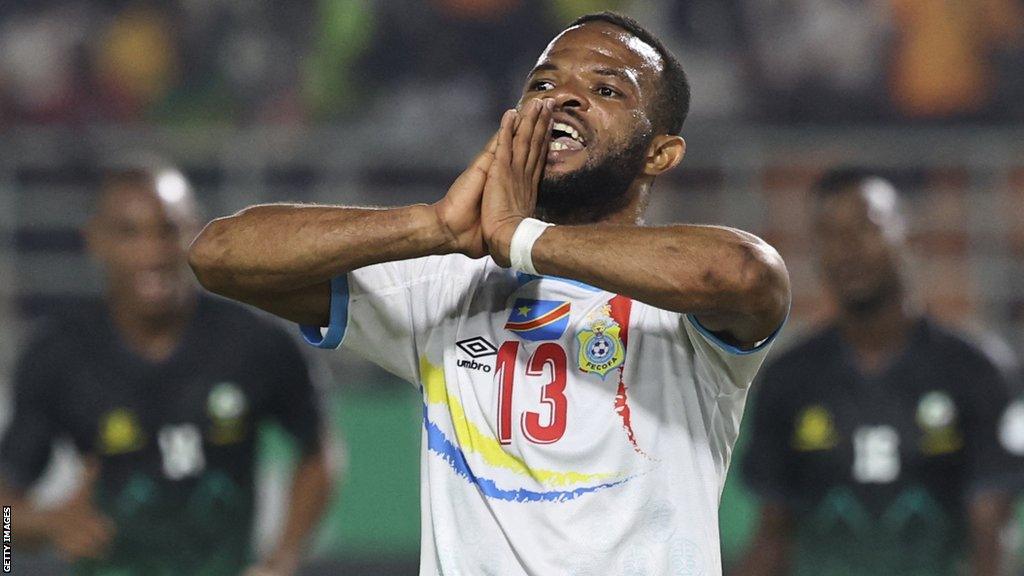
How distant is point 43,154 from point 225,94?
1486 millimetres

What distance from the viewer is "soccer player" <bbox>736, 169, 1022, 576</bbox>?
5531mm

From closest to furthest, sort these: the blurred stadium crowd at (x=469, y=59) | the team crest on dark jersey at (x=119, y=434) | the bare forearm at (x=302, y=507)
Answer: the bare forearm at (x=302, y=507), the team crest on dark jersey at (x=119, y=434), the blurred stadium crowd at (x=469, y=59)

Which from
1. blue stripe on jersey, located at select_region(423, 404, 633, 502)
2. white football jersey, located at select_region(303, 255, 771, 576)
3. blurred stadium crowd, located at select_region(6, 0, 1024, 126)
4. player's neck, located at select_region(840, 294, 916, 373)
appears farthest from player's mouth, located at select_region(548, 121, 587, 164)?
blurred stadium crowd, located at select_region(6, 0, 1024, 126)

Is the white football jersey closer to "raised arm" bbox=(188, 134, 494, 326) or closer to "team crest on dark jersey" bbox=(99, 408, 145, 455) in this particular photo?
"raised arm" bbox=(188, 134, 494, 326)

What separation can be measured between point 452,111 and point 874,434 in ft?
16.4

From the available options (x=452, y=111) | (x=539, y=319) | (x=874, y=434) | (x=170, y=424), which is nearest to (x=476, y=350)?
(x=539, y=319)

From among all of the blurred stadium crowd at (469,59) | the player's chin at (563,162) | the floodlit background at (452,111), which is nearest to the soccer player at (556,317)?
the player's chin at (563,162)

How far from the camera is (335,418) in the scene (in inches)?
302

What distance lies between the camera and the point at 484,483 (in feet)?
9.79

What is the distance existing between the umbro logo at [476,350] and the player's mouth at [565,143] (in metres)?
0.40

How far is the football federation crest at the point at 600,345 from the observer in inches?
118

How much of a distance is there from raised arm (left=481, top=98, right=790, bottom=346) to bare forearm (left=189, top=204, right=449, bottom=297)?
15 centimetres

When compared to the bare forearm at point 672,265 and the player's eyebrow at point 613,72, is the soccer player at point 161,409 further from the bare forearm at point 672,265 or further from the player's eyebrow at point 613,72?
the bare forearm at point 672,265

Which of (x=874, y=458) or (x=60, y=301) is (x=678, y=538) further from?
(x=60, y=301)
